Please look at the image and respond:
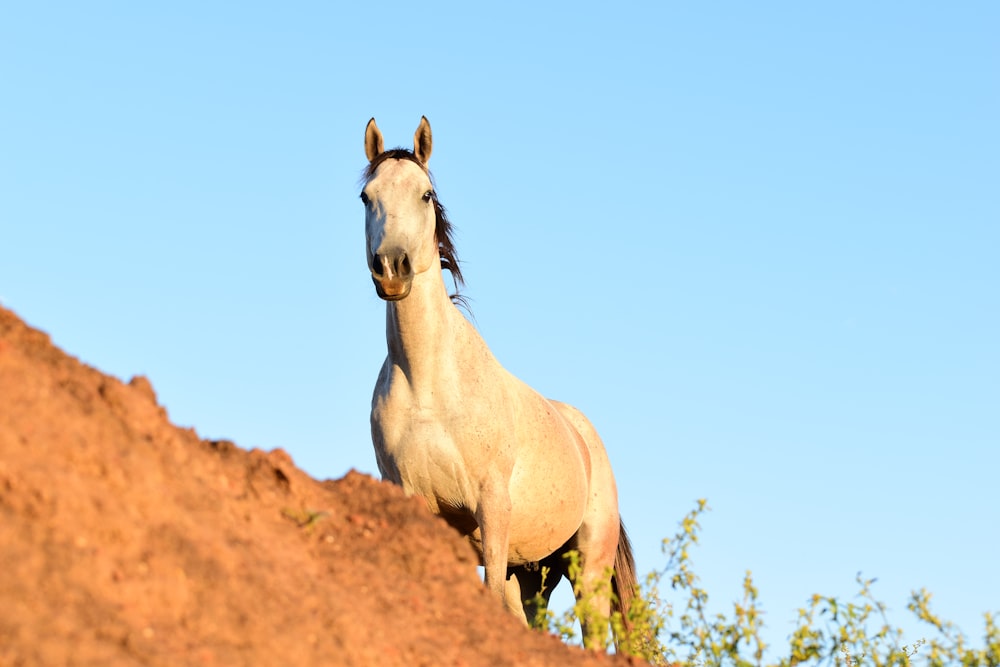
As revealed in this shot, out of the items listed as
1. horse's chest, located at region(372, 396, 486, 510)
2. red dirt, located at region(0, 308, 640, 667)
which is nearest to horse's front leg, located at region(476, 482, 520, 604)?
horse's chest, located at region(372, 396, 486, 510)

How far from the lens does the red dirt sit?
126 inches

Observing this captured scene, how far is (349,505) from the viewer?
4.93 metres

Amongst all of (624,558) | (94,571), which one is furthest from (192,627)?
(624,558)

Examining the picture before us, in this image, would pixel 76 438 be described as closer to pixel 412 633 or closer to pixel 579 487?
pixel 412 633

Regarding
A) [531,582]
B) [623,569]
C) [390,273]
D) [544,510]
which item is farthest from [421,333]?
[623,569]

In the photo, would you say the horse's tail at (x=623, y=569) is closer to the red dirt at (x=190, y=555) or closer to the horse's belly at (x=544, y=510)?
the horse's belly at (x=544, y=510)

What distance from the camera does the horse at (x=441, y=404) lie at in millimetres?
8148

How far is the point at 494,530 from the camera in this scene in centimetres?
823

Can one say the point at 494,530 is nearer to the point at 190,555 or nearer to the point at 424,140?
the point at 424,140

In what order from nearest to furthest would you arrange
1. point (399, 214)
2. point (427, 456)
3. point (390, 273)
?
point (390, 273)
point (399, 214)
point (427, 456)

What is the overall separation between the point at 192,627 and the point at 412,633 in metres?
1.01

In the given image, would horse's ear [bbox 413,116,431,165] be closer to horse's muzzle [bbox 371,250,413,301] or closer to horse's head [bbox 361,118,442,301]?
horse's head [bbox 361,118,442,301]

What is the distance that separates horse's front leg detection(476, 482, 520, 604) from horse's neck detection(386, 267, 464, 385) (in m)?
0.90

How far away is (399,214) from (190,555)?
4695 mm
